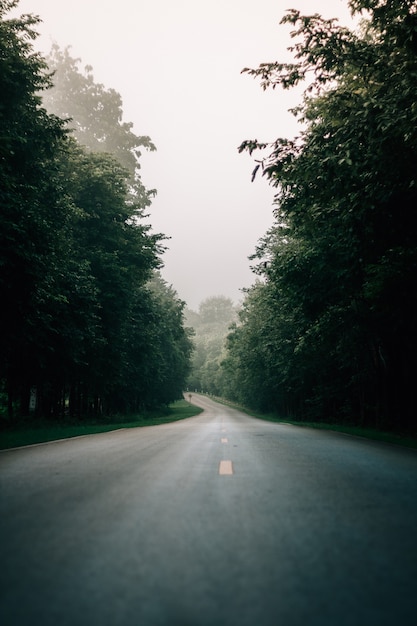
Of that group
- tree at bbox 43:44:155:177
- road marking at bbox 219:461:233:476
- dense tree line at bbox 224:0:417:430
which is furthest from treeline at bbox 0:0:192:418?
tree at bbox 43:44:155:177

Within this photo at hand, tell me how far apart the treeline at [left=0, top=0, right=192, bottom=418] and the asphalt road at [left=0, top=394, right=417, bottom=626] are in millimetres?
8649

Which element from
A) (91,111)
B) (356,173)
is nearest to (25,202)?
(356,173)

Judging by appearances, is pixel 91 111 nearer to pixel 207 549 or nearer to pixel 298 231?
pixel 298 231

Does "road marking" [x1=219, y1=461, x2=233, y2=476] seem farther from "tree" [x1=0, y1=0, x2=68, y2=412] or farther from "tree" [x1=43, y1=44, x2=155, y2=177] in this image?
"tree" [x1=43, y1=44, x2=155, y2=177]

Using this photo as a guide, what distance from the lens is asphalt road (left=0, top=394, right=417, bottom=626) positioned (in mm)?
2215

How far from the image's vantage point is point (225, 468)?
6645mm

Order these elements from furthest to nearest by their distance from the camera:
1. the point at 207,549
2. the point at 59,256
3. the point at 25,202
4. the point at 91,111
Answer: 1. the point at 91,111
2. the point at 59,256
3. the point at 25,202
4. the point at 207,549

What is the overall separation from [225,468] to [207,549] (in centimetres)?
366

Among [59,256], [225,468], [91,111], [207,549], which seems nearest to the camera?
[207,549]

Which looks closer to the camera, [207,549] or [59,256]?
[207,549]

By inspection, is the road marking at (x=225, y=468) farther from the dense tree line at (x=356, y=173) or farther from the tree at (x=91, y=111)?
the tree at (x=91, y=111)

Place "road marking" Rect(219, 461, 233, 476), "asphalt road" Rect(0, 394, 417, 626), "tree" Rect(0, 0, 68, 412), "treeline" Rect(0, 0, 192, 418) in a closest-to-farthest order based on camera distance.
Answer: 1. "asphalt road" Rect(0, 394, 417, 626)
2. "road marking" Rect(219, 461, 233, 476)
3. "tree" Rect(0, 0, 68, 412)
4. "treeline" Rect(0, 0, 192, 418)

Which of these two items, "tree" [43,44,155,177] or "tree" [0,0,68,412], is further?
"tree" [43,44,155,177]

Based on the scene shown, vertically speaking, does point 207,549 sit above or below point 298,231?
below
